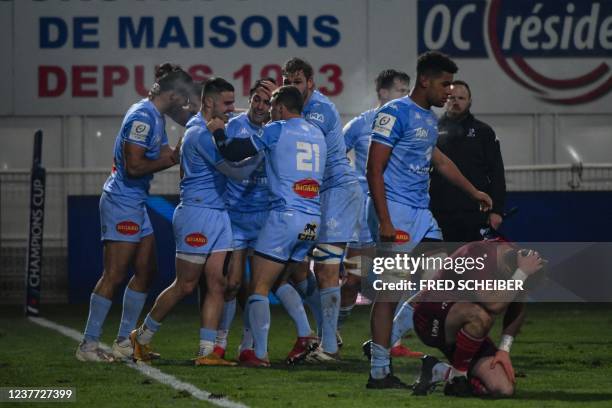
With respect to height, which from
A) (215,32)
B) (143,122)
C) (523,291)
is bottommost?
(523,291)

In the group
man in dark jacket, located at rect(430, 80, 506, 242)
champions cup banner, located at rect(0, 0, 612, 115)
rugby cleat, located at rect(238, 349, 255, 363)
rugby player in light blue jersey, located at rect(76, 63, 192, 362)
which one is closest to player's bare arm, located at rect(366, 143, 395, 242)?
rugby cleat, located at rect(238, 349, 255, 363)

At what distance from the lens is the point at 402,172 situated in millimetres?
8891

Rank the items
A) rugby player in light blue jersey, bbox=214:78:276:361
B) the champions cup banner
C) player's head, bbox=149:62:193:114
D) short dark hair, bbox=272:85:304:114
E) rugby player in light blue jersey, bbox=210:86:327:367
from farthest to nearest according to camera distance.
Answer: the champions cup banner → player's head, bbox=149:62:193:114 → rugby player in light blue jersey, bbox=214:78:276:361 → short dark hair, bbox=272:85:304:114 → rugby player in light blue jersey, bbox=210:86:327:367

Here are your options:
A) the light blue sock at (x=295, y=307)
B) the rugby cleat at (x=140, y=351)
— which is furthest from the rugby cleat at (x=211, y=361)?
the light blue sock at (x=295, y=307)

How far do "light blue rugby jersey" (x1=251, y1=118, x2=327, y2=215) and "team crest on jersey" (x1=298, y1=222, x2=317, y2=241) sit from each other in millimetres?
96

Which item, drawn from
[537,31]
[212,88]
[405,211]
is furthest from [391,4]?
[405,211]

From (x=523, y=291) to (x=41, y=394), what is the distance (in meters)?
2.81

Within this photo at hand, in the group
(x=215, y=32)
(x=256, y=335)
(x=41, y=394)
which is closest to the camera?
(x=41, y=394)

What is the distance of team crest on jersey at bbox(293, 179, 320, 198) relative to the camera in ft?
31.8

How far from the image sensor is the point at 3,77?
66.0 feet

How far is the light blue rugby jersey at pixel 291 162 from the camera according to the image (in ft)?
31.6

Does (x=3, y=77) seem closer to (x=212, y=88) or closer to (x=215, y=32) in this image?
(x=215, y=32)

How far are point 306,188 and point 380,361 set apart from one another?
1.66m

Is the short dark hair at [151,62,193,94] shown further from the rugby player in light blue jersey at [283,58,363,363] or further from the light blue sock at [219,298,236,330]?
the light blue sock at [219,298,236,330]
